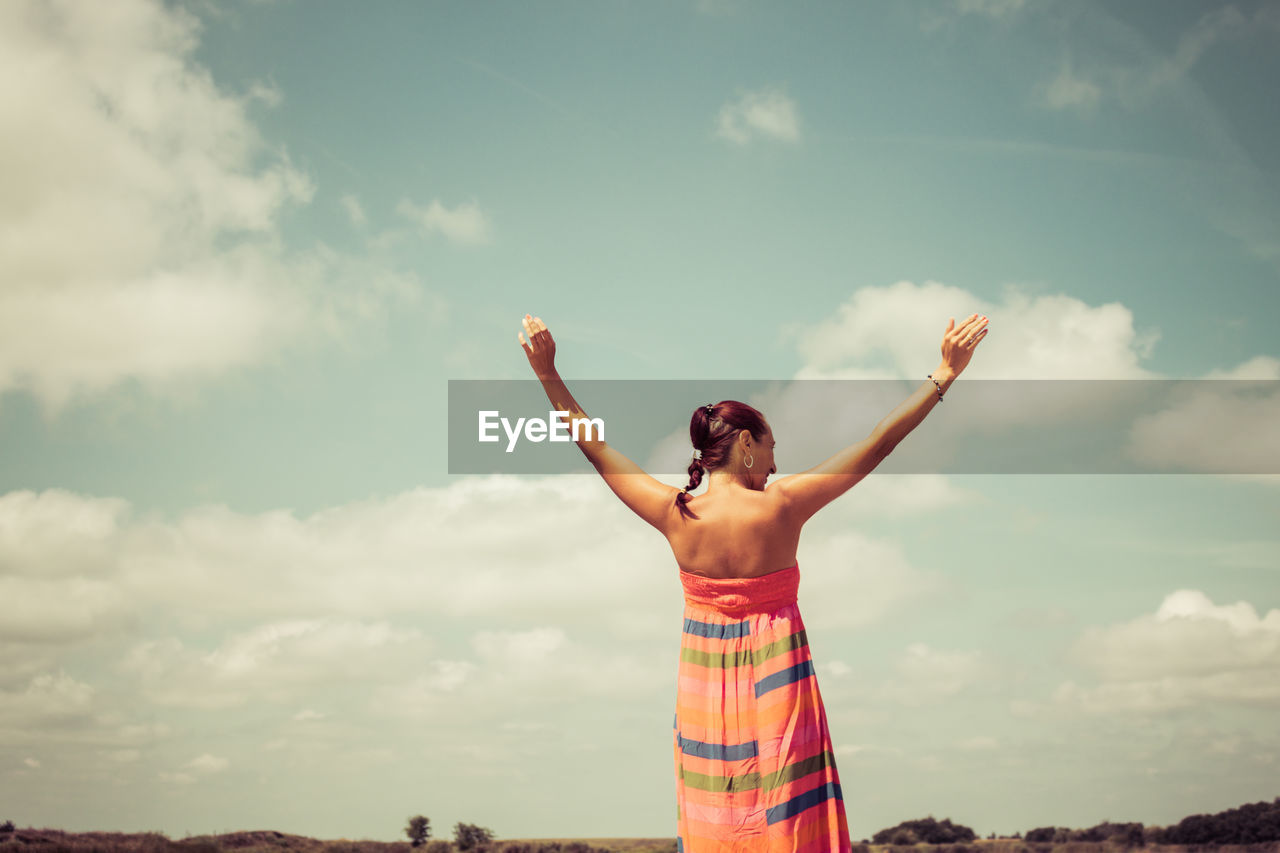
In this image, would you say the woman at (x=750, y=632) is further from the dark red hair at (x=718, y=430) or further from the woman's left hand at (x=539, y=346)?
the woman's left hand at (x=539, y=346)

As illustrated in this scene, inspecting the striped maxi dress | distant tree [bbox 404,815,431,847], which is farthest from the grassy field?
the striped maxi dress

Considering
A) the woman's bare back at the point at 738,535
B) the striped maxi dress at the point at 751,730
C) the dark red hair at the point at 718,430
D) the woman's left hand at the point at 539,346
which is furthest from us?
the woman's left hand at the point at 539,346

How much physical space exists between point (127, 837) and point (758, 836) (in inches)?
356

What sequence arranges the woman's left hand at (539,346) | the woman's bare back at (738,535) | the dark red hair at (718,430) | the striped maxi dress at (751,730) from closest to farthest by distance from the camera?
the striped maxi dress at (751,730) → the woman's bare back at (738,535) → the dark red hair at (718,430) → the woman's left hand at (539,346)

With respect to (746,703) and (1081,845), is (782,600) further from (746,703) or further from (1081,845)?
(1081,845)

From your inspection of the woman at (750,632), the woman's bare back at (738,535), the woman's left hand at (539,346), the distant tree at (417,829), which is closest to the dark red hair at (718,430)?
the woman at (750,632)

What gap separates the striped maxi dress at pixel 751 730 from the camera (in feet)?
17.2

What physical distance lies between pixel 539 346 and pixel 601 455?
869 millimetres

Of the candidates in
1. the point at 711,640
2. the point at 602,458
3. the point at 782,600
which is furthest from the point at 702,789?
the point at 602,458

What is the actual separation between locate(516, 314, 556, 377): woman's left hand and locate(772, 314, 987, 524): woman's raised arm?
1752 mm

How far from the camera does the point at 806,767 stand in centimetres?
528

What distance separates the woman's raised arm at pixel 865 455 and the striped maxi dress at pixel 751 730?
0.47m

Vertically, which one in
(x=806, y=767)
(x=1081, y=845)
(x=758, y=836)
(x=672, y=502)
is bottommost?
(x=1081, y=845)

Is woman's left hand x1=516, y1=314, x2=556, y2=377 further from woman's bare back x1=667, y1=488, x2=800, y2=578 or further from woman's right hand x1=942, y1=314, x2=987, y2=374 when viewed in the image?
woman's right hand x1=942, y1=314, x2=987, y2=374
